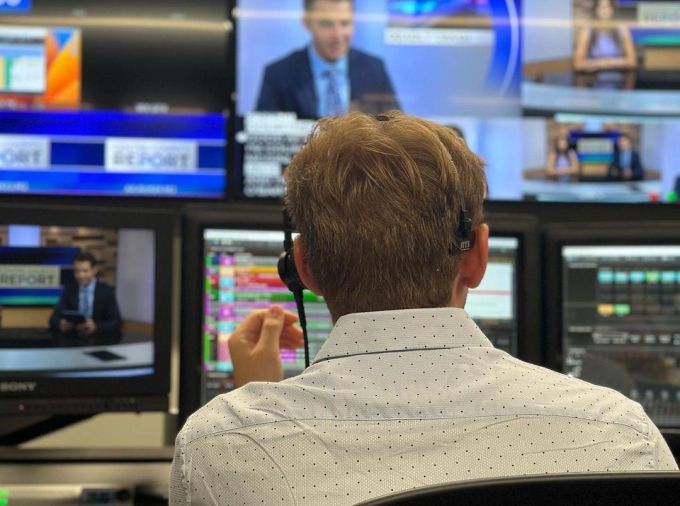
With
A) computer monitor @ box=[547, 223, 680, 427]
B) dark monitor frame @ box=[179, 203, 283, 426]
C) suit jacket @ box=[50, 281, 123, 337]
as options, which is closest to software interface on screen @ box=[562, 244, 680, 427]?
computer monitor @ box=[547, 223, 680, 427]

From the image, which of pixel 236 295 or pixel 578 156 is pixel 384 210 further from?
pixel 578 156

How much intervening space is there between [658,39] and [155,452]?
2.39 m

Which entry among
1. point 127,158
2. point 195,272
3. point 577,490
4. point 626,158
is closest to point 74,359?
point 195,272

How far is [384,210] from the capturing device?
2.85 ft

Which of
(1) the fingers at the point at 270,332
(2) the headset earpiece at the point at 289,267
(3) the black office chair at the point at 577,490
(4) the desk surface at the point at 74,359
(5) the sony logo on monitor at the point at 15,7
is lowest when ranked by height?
(4) the desk surface at the point at 74,359

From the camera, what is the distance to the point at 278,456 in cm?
81

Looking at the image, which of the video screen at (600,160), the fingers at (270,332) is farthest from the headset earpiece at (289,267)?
the video screen at (600,160)

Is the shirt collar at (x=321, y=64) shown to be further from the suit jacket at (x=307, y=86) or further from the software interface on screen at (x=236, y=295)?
the software interface on screen at (x=236, y=295)

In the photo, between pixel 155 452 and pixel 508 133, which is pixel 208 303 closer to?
pixel 155 452

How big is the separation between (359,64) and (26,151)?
1150 mm

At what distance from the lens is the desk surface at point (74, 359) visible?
157 cm

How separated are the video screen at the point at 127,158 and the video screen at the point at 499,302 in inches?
64.9

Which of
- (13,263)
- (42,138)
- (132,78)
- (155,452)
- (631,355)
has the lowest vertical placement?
(155,452)

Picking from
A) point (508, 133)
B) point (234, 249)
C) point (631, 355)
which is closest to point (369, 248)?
point (234, 249)
